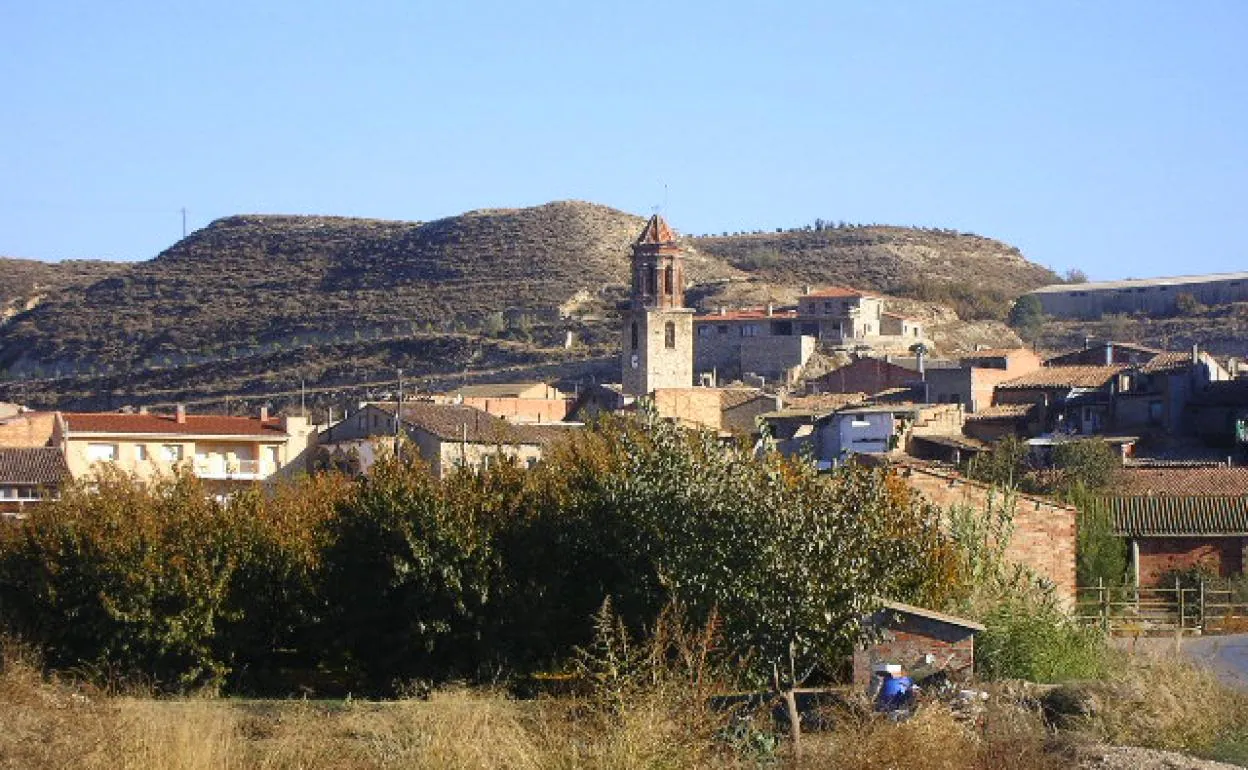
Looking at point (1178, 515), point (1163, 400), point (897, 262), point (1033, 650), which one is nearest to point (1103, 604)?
point (1033, 650)

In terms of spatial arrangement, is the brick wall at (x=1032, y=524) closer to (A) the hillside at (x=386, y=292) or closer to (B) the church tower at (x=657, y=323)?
(B) the church tower at (x=657, y=323)

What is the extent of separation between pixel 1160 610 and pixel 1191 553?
603 centimetres

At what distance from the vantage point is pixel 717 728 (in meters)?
15.8

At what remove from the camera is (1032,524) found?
29547mm

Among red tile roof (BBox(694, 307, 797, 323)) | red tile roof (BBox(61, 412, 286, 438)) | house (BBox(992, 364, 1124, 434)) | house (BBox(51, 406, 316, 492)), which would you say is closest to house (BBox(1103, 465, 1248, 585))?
house (BBox(992, 364, 1124, 434))

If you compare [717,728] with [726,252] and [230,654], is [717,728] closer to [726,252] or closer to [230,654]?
[230,654]

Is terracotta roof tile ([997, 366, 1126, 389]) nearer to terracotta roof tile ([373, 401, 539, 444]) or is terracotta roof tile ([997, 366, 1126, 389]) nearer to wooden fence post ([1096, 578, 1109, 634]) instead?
terracotta roof tile ([373, 401, 539, 444])

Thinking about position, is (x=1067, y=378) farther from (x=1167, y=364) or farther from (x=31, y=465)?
(x=31, y=465)

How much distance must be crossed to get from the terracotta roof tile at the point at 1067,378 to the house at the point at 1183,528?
17.2 m

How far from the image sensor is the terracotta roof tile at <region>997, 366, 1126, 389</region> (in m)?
57.4

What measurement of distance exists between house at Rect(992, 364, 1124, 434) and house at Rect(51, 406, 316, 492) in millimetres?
20720

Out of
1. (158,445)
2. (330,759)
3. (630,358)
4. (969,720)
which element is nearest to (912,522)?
(969,720)

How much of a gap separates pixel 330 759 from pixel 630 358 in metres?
58.5

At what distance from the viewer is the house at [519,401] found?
6500 centimetres
